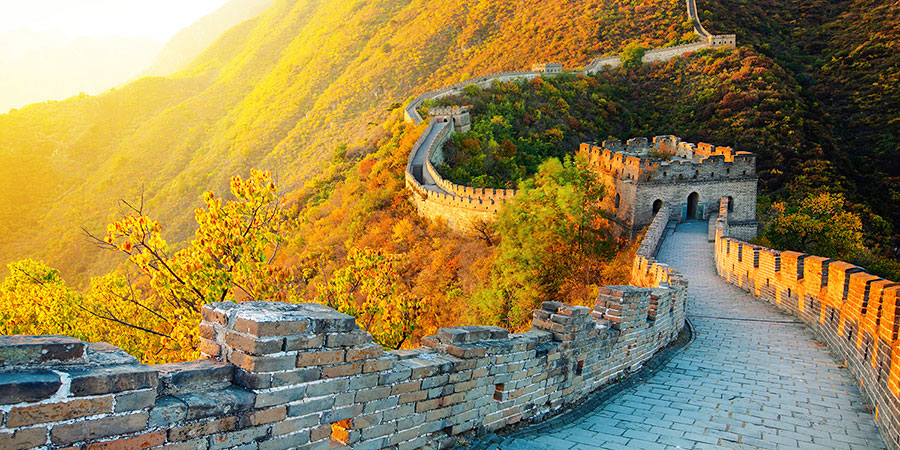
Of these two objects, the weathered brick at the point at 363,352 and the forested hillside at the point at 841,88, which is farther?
the forested hillside at the point at 841,88

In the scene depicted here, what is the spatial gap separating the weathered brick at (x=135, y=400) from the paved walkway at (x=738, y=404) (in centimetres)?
313

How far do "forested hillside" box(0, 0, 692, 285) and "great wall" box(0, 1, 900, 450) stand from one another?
39.5 metres

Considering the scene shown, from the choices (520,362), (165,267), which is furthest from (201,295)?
(520,362)

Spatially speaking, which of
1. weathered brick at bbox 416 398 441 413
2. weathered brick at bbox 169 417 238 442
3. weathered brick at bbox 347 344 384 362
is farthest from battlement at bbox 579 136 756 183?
weathered brick at bbox 169 417 238 442

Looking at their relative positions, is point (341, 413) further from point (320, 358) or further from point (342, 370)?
point (320, 358)

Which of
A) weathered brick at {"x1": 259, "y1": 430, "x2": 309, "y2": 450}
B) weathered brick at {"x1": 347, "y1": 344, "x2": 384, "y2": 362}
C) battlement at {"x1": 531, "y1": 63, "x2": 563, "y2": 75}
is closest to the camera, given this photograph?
weathered brick at {"x1": 259, "y1": 430, "x2": 309, "y2": 450}

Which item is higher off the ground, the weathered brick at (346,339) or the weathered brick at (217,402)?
the weathered brick at (346,339)

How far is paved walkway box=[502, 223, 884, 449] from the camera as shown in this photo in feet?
17.8

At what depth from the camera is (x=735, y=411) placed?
6.29m

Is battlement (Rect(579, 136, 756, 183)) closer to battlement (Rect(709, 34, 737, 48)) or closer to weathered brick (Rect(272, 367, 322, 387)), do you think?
weathered brick (Rect(272, 367, 322, 387))

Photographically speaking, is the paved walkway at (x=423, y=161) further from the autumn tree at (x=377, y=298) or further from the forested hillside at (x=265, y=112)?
the autumn tree at (x=377, y=298)

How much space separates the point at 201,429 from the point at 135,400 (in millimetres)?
412

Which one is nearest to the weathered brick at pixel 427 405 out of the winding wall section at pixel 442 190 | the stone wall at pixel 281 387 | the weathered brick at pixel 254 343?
the stone wall at pixel 281 387

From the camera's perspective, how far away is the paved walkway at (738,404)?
5.44 metres
